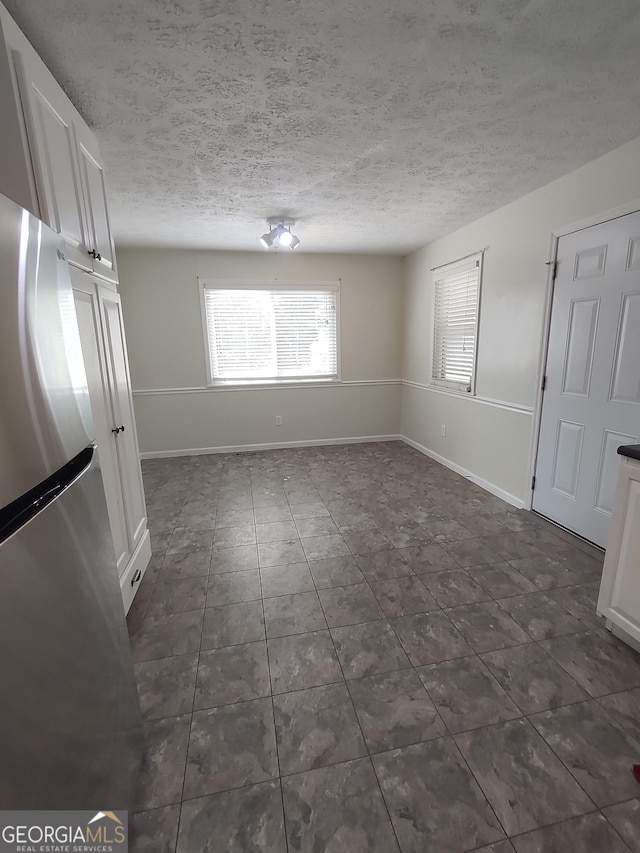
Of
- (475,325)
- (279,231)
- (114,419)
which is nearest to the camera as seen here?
(114,419)

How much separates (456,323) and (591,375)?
5.50 feet

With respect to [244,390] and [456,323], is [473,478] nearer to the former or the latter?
[456,323]

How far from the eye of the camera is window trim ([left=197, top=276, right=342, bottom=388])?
4.50 meters

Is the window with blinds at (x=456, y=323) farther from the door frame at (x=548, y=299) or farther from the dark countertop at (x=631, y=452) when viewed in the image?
the dark countertop at (x=631, y=452)

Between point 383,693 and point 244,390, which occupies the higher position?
point 244,390

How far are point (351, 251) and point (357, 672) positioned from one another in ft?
14.4

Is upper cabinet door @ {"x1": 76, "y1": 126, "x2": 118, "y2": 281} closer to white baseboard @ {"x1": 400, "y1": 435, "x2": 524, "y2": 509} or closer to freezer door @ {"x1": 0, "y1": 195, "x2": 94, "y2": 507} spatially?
freezer door @ {"x1": 0, "y1": 195, "x2": 94, "y2": 507}

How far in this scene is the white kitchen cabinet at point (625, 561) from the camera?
1.61m

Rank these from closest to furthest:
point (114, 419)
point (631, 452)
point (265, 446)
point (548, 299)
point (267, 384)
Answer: point (631, 452), point (114, 419), point (548, 299), point (267, 384), point (265, 446)

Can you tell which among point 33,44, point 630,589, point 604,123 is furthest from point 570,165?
Answer: point 33,44

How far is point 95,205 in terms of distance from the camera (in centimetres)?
184

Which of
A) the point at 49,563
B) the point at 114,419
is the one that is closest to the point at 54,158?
the point at 114,419

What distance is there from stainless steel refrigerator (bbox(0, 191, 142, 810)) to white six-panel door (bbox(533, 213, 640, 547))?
2.78 m

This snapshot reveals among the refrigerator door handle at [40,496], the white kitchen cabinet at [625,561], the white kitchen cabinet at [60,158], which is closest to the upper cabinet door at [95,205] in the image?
the white kitchen cabinet at [60,158]
